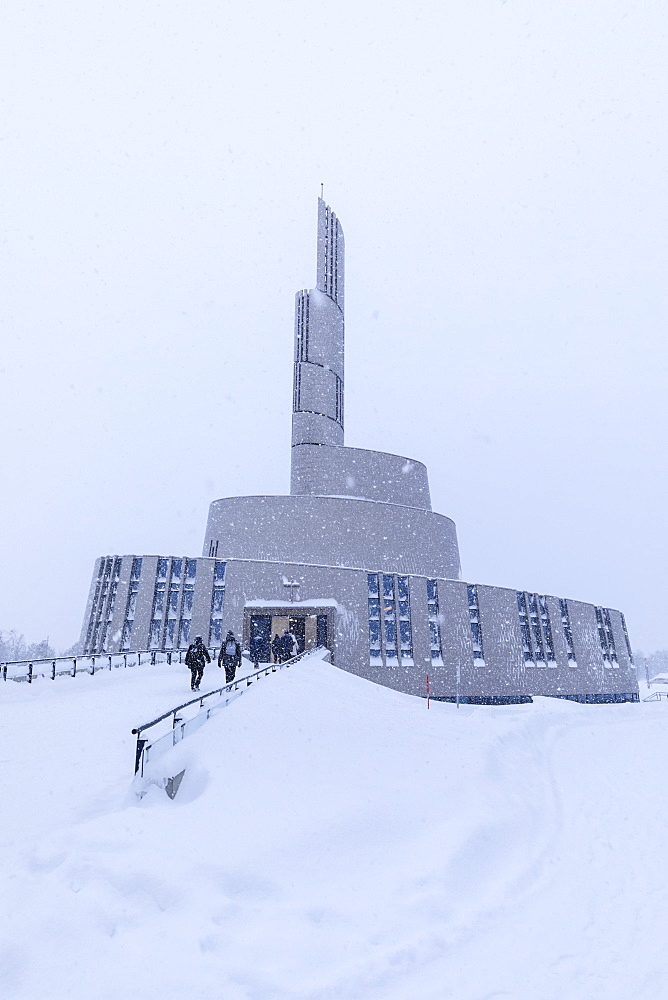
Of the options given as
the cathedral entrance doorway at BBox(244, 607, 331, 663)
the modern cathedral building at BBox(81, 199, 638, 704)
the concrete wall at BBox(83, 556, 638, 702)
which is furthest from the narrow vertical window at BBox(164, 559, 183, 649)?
the cathedral entrance doorway at BBox(244, 607, 331, 663)

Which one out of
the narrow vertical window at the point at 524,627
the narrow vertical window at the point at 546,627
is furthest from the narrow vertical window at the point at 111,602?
the narrow vertical window at the point at 546,627

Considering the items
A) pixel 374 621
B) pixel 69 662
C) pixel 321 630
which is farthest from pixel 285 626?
pixel 69 662

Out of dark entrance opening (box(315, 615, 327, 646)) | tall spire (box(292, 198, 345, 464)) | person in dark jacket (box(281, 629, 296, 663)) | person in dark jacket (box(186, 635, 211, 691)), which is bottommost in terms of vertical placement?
person in dark jacket (box(186, 635, 211, 691))

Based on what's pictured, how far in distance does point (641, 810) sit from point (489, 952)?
23.1 feet

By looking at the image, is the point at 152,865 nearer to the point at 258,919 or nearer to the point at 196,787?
the point at 258,919

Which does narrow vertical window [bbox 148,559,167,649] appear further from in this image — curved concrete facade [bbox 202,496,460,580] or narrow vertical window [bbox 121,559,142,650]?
curved concrete facade [bbox 202,496,460,580]

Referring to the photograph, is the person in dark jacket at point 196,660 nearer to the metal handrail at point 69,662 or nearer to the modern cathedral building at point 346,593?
the metal handrail at point 69,662

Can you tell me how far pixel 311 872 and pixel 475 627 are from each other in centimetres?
3257

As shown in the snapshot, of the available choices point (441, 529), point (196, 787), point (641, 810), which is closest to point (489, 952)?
point (196, 787)

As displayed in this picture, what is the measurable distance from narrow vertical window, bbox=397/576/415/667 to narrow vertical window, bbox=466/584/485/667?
511 centimetres

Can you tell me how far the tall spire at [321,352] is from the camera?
48312 mm

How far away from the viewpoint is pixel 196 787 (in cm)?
782

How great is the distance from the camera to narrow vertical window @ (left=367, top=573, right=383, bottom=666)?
32469 mm

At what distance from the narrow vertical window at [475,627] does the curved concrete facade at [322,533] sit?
445 cm
